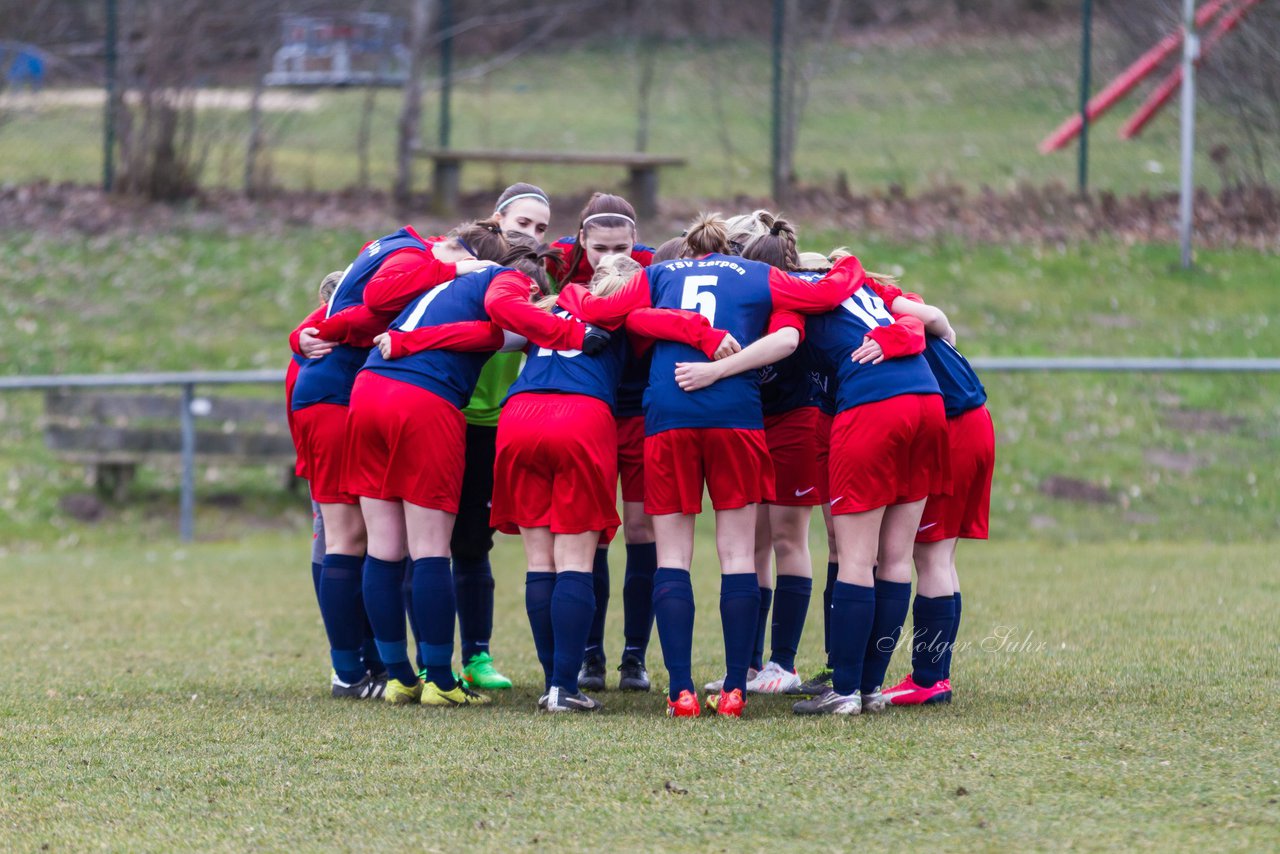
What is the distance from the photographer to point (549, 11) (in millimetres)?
17234

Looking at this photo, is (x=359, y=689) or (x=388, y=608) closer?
(x=388, y=608)

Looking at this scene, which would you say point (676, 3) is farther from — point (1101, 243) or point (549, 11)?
point (1101, 243)

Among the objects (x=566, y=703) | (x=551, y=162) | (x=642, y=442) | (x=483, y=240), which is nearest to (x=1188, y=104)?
(x=551, y=162)

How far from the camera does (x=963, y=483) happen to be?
17.1 ft

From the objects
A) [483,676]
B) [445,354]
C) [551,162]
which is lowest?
[483,676]

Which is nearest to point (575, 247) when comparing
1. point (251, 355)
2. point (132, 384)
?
point (132, 384)

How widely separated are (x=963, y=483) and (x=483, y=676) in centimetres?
199

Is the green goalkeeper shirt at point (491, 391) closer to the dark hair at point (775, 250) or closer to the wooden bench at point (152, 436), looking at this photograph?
the dark hair at point (775, 250)

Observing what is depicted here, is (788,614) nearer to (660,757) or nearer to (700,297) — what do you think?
(700,297)

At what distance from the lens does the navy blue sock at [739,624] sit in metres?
4.96

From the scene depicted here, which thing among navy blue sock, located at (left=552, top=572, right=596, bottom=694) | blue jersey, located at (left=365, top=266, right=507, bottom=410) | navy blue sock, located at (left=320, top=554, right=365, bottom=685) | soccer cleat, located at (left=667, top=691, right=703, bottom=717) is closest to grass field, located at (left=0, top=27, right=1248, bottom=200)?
blue jersey, located at (left=365, top=266, right=507, bottom=410)

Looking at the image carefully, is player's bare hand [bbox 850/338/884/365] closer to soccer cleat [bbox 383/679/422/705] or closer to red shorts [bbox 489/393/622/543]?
red shorts [bbox 489/393/622/543]

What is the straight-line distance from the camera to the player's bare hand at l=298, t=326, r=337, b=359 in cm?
554

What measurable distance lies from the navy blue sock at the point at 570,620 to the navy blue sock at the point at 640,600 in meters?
0.64
